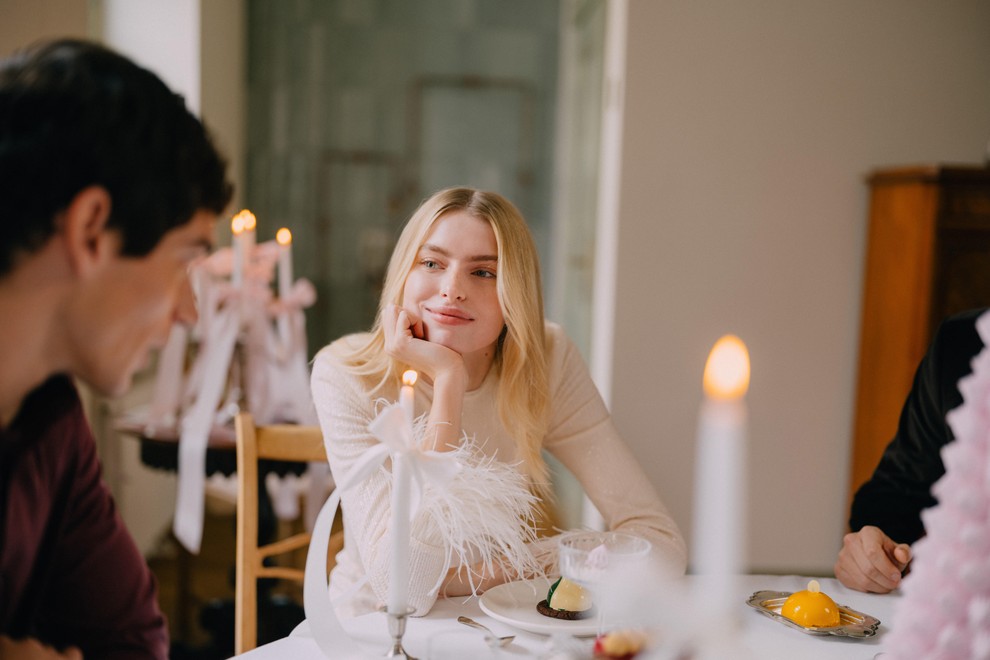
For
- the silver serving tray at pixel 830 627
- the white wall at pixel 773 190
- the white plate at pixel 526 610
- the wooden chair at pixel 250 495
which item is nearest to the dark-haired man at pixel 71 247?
the white plate at pixel 526 610

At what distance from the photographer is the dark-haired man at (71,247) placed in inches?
32.5

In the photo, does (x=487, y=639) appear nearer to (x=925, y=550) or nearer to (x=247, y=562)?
(x=925, y=550)

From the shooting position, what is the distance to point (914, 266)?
305 centimetres

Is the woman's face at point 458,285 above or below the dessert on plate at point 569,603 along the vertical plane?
above

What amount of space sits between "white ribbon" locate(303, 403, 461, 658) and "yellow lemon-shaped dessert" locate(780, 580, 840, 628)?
1.86 feet

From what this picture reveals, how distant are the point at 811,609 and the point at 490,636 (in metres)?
0.48

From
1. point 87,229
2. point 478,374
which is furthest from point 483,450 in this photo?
point 87,229

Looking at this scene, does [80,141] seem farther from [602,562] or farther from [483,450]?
[483,450]

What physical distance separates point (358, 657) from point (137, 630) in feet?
0.97

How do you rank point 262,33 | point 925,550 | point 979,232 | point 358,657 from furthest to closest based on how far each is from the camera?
point 262,33 < point 979,232 < point 358,657 < point 925,550

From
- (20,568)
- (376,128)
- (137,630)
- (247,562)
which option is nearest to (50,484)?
(20,568)

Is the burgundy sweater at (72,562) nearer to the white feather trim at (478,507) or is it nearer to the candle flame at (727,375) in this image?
the white feather trim at (478,507)

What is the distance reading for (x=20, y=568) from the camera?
1034 mm

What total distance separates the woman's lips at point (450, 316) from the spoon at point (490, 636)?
2.07 feet
